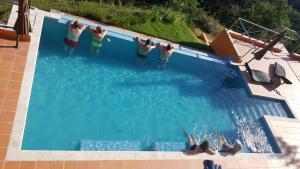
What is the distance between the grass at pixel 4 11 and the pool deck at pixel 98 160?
1.03m

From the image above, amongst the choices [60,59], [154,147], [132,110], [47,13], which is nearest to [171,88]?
[132,110]

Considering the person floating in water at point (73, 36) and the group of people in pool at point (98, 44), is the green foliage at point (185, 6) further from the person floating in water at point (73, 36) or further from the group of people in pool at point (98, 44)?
the person floating in water at point (73, 36)

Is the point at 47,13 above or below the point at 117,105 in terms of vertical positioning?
above

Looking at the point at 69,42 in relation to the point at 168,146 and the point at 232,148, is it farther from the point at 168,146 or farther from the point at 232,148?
the point at 232,148

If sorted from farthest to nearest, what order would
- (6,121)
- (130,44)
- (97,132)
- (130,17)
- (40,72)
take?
(130,17), (130,44), (40,72), (97,132), (6,121)

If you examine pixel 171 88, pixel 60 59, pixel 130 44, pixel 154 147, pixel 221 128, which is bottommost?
pixel 154 147

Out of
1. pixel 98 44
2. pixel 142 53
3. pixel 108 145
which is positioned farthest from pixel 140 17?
pixel 108 145

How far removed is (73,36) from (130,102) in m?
3.27

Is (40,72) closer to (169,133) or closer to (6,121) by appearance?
(6,121)

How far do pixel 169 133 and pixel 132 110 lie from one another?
153 cm

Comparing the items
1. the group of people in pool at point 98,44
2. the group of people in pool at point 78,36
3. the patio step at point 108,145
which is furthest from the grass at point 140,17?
the patio step at point 108,145

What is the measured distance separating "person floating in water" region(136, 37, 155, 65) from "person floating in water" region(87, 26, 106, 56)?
153 cm

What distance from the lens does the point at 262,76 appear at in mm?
15898

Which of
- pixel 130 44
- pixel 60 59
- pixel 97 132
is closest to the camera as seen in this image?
pixel 97 132
